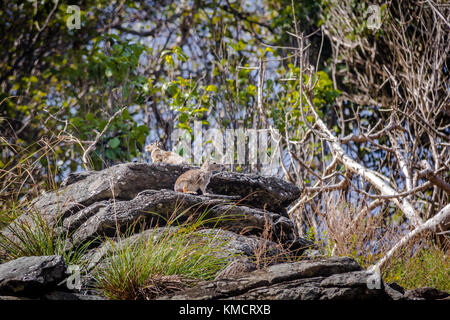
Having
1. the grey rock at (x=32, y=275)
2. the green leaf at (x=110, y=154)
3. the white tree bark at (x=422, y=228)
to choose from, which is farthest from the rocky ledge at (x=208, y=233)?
the green leaf at (x=110, y=154)

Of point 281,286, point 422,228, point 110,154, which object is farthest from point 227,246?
point 110,154

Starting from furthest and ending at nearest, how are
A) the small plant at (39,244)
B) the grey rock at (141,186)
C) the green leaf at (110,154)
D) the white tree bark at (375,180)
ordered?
the green leaf at (110,154) → the white tree bark at (375,180) → the grey rock at (141,186) → the small plant at (39,244)

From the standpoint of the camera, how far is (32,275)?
155 inches

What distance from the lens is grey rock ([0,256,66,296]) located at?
3914 millimetres

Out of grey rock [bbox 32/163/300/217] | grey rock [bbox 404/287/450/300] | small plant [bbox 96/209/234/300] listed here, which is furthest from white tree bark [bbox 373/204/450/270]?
small plant [bbox 96/209/234/300]

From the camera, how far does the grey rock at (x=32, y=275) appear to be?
3914 millimetres

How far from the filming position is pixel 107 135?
9.30m

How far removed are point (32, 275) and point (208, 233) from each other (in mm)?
1688

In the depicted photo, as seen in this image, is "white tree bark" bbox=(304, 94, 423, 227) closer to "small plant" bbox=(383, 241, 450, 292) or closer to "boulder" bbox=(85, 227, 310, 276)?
"small plant" bbox=(383, 241, 450, 292)

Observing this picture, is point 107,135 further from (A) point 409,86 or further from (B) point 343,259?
(B) point 343,259

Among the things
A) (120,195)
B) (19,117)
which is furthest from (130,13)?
(120,195)

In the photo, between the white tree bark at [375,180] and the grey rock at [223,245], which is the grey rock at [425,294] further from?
the white tree bark at [375,180]

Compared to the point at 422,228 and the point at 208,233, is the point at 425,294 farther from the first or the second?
the point at 422,228

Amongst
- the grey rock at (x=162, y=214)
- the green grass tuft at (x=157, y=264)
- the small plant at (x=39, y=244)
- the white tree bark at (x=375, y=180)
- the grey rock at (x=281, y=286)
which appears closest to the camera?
the grey rock at (x=281, y=286)
